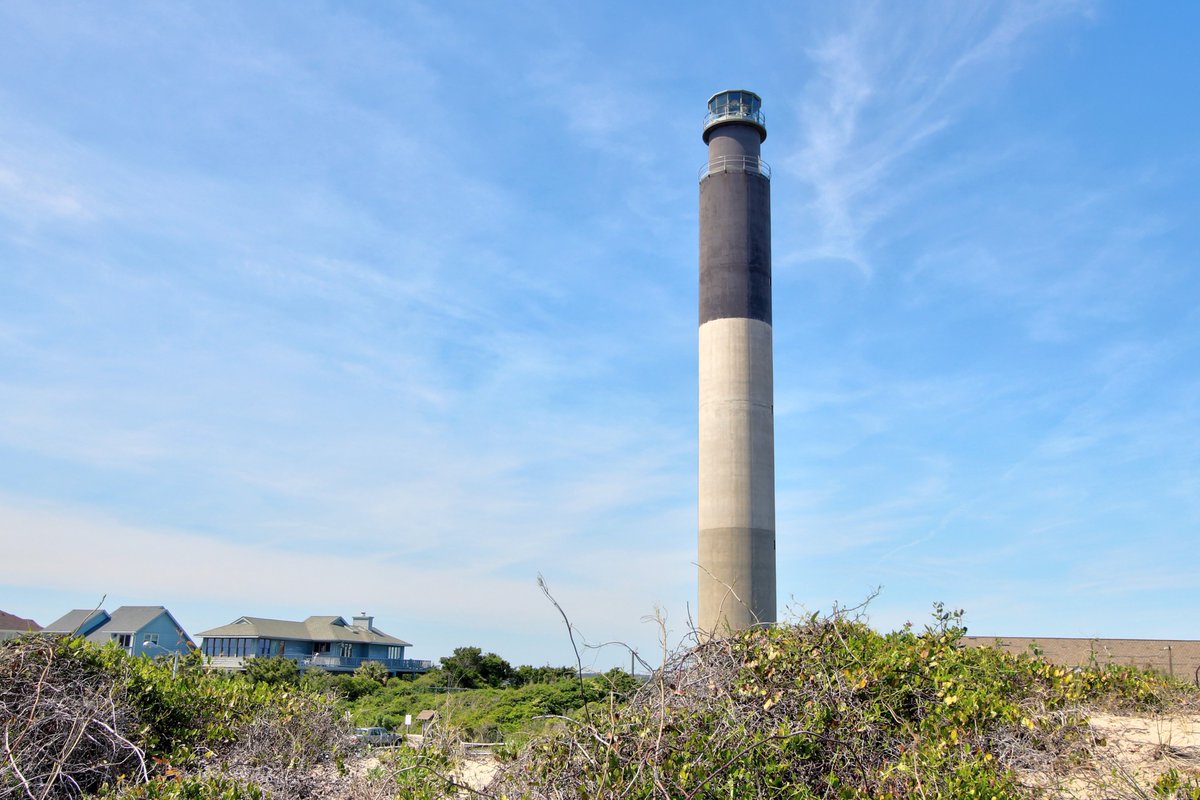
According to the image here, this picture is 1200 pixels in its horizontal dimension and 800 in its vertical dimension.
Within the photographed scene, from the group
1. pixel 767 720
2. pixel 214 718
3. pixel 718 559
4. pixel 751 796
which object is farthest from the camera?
pixel 718 559

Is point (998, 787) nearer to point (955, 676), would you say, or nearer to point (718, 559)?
point (955, 676)

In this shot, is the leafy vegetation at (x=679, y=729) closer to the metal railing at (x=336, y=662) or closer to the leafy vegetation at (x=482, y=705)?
the leafy vegetation at (x=482, y=705)

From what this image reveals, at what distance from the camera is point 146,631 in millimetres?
57344

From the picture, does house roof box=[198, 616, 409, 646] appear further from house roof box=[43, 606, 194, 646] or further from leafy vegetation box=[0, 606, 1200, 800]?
leafy vegetation box=[0, 606, 1200, 800]

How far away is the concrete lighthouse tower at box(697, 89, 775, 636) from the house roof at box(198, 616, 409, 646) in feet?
133

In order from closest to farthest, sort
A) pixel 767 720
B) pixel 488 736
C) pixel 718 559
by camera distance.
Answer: pixel 767 720 < pixel 488 736 < pixel 718 559

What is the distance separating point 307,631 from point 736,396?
45.2 metres

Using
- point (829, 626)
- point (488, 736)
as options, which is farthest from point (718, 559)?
point (829, 626)

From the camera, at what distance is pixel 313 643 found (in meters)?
61.5

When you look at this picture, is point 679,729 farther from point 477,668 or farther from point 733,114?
point 477,668

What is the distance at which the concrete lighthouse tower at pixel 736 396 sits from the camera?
89.0 ft

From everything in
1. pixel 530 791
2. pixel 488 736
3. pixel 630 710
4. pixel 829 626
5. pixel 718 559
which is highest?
pixel 718 559

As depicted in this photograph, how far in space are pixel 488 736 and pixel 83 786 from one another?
1542 cm

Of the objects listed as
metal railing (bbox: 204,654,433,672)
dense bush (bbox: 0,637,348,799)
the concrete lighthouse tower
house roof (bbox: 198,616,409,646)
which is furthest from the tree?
dense bush (bbox: 0,637,348,799)
